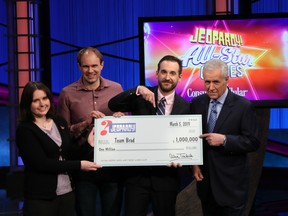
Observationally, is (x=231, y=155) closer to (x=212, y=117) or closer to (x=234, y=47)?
(x=212, y=117)

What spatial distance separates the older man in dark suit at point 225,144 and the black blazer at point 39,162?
2.72 feet

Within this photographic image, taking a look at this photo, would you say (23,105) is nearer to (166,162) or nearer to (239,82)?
(166,162)

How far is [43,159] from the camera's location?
2.98m

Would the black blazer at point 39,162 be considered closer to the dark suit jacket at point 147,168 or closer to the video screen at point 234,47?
the dark suit jacket at point 147,168

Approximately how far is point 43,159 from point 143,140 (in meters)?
0.62

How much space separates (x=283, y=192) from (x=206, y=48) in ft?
8.52

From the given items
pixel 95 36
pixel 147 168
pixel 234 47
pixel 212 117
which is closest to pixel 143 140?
pixel 147 168

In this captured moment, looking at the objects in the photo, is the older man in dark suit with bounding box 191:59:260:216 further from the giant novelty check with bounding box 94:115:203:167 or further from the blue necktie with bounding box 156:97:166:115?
the blue necktie with bounding box 156:97:166:115

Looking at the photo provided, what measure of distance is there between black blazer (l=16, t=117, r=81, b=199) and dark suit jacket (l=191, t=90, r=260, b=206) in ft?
2.75

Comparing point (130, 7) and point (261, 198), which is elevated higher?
point (130, 7)

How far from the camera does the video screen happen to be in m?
5.26

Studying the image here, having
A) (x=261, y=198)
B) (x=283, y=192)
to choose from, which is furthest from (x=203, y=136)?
(x=283, y=192)

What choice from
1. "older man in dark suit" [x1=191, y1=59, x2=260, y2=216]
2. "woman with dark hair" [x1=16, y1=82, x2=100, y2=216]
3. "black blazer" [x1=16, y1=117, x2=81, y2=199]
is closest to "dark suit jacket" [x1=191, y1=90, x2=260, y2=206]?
"older man in dark suit" [x1=191, y1=59, x2=260, y2=216]

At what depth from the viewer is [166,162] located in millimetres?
3148
